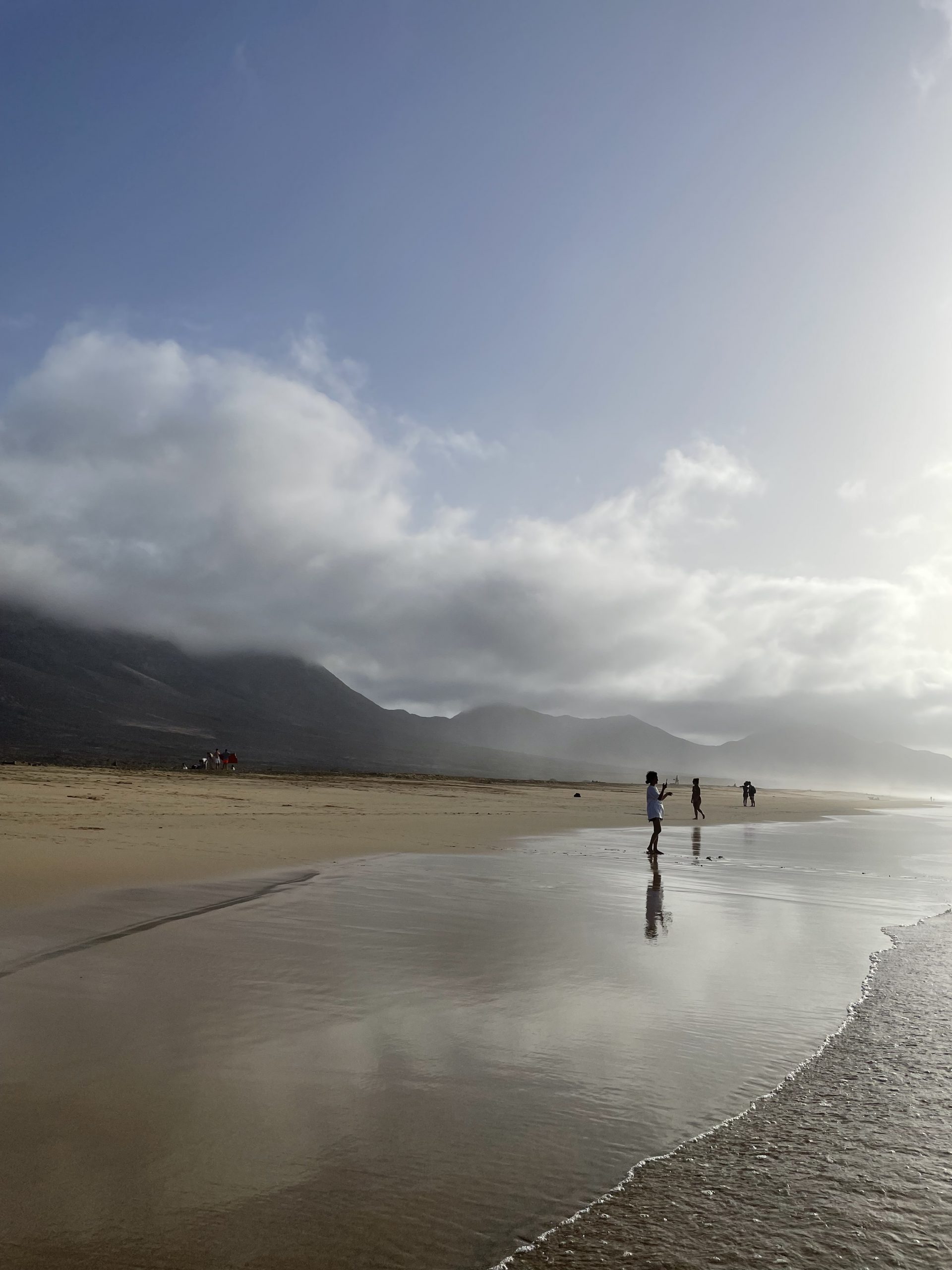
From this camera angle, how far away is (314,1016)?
5.84 m

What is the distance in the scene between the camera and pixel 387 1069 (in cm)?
491

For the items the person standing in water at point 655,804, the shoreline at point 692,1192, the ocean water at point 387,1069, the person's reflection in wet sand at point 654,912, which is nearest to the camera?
the shoreline at point 692,1192

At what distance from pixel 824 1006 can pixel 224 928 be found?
5.98m

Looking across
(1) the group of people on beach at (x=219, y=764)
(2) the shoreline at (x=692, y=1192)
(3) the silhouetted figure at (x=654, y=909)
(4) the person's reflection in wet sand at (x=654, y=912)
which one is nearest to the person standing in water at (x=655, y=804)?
(3) the silhouetted figure at (x=654, y=909)

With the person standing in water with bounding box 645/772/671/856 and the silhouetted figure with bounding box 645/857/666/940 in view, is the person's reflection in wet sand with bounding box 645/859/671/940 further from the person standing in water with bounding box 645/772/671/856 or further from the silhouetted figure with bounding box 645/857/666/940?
the person standing in water with bounding box 645/772/671/856

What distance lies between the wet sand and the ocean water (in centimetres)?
283

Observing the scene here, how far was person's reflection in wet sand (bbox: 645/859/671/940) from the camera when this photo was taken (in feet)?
31.0

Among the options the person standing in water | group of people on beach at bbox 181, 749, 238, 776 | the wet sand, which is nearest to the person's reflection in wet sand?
the person standing in water

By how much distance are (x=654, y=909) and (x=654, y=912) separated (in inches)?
10.5

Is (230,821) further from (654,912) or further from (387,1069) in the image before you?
(387,1069)

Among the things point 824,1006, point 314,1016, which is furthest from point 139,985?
point 824,1006

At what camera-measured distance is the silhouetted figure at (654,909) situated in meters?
9.46

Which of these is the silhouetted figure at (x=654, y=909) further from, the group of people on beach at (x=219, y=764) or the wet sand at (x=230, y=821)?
the group of people on beach at (x=219, y=764)

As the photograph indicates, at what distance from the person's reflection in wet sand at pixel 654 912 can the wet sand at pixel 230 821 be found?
632 centimetres
